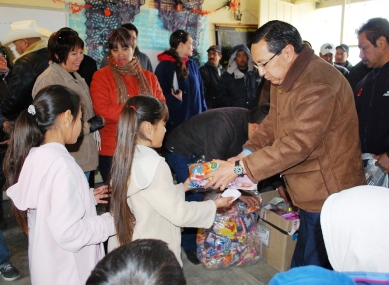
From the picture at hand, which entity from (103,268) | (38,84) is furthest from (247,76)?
(103,268)

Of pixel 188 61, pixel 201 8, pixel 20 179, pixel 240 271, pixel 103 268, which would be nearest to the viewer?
pixel 103 268

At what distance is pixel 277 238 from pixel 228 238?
1.19 feet

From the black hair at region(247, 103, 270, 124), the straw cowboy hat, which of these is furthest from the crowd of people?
the straw cowboy hat

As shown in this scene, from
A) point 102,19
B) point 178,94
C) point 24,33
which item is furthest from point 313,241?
point 102,19

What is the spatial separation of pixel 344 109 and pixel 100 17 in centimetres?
363

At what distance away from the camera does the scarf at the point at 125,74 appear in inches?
104

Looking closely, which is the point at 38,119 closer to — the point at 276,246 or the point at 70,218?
the point at 70,218

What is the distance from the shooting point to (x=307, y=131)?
1.49 meters

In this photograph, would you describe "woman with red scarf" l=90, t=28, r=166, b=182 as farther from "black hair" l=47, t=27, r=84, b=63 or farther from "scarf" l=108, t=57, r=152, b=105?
"black hair" l=47, t=27, r=84, b=63

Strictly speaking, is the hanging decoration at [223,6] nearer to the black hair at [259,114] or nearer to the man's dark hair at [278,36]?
the black hair at [259,114]

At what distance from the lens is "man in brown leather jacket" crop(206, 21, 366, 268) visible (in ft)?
4.90

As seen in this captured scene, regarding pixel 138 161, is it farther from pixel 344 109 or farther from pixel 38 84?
pixel 38 84

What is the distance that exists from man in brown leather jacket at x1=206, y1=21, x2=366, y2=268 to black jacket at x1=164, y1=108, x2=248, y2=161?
22.5 inches

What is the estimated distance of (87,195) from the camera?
151cm
